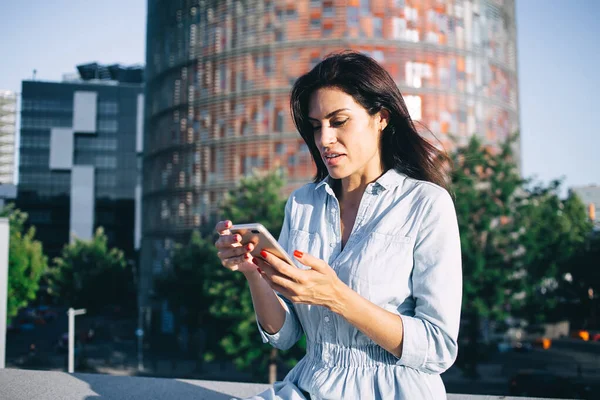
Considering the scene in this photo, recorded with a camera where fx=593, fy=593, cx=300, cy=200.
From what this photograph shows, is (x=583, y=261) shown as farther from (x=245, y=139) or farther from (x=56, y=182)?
(x=56, y=182)

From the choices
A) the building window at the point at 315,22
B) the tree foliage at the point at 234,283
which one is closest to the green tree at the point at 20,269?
the tree foliage at the point at 234,283

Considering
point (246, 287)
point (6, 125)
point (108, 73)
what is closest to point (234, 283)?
point (246, 287)

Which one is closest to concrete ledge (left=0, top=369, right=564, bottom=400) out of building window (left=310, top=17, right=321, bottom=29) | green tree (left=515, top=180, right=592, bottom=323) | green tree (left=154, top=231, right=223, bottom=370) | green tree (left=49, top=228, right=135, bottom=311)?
green tree (left=515, top=180, right=592, bottom=323)

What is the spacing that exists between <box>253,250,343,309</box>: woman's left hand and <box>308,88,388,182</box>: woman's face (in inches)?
21.9

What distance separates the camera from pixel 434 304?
192 centimetres

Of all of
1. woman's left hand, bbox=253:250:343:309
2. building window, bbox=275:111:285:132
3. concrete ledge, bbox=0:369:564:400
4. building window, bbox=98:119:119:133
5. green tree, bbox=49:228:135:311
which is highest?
building window, bbox=98:119:119:133

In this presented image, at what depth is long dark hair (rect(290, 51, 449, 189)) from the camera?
221 cm

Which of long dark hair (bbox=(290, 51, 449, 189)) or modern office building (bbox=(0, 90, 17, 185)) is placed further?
modern office building (bbox=(0, 90, 17, 185))

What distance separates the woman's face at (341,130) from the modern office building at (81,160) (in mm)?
83354

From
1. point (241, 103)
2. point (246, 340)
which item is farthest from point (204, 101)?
point (246, 340)

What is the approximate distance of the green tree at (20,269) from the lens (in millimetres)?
28312

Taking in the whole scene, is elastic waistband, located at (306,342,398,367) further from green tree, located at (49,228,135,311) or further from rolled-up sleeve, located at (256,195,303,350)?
green tree, located at (49,228,135,311)

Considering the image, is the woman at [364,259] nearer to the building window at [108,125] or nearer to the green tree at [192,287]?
the green tree at [192,287]

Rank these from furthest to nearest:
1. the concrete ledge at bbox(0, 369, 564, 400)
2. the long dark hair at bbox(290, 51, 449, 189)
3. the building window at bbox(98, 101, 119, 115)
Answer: the building window at bbox(98, 101, 119, 115) → the concrete ledge at bbox(0, 369, 564, 400) → the long dark hair at bbox(290, 51, 449, 189)
